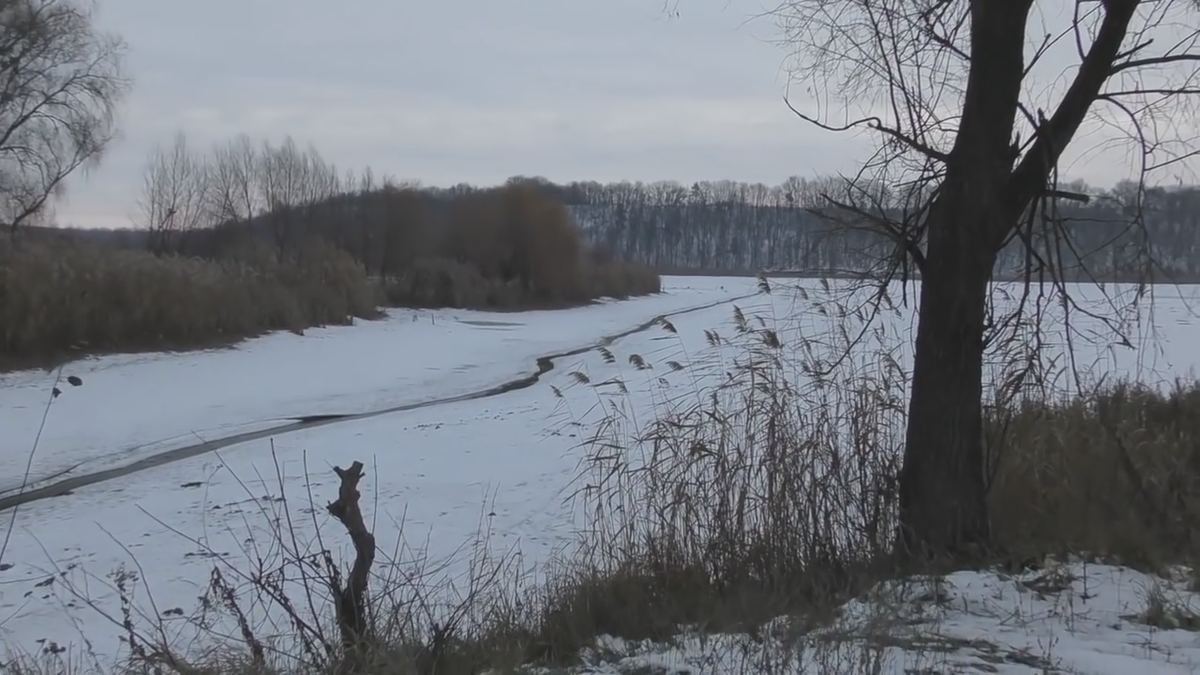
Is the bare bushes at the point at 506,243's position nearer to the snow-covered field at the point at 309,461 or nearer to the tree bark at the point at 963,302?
the snow-covered field at the point at 309,461

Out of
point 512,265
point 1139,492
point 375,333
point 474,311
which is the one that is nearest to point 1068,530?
point 1139,492

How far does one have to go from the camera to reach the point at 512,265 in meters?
57.6

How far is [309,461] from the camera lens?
14.4 meters

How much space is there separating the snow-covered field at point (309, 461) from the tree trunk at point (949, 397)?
1.89ft

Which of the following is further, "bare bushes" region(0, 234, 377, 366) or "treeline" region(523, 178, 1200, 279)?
"bare bushes" region(0, 234, 377, 366)

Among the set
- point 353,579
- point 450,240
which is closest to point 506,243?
point 450,240

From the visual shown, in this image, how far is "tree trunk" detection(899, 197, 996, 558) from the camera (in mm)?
6121

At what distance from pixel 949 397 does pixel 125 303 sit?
81.5ft

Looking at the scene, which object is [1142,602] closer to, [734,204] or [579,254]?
[734,204]

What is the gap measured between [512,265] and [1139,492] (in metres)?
51.3

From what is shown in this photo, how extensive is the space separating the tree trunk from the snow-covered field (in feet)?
1.89

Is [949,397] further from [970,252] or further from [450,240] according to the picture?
[450,240]

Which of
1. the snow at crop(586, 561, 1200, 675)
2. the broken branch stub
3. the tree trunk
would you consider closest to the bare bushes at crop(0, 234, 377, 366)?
the broken branch stub

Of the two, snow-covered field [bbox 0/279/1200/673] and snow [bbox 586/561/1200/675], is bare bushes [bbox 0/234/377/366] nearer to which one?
snow-covered field [bbox 0/279/1200/673]
